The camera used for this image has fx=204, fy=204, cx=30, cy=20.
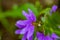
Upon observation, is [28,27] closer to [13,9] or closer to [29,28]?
[29,28]

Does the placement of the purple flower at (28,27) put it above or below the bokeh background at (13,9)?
below

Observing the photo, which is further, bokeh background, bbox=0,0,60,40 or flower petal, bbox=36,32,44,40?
bokeh background, bbox=0,0,60,40

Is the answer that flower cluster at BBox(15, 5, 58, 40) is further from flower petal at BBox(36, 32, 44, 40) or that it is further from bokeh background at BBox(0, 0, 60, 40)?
bokeh background at BBox(0, 0, 60, 40)

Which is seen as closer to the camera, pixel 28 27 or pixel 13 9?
pixel 28 27

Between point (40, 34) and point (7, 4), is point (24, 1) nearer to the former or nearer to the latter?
point (7, 4)

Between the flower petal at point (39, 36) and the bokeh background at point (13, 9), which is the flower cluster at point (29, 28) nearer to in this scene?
the flower petal at point (39, 36)

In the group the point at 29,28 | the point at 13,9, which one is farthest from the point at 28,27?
the point at 13,9

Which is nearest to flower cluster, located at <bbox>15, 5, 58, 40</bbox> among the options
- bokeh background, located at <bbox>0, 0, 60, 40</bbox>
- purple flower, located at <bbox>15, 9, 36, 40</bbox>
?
purple flower, located at <bbox>15, 9, 36, 40</bbox>

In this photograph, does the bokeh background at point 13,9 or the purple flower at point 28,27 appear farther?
the bokeh background at point 13,9

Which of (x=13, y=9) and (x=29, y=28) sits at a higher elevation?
(x=13, y=9)

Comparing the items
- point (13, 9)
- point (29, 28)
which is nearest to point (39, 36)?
point (29, 28)

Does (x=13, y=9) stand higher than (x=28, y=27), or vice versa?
(x=13, y=9)

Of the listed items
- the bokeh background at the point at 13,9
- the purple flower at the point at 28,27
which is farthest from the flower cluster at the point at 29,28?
the bokeh background at the point at 13,9
